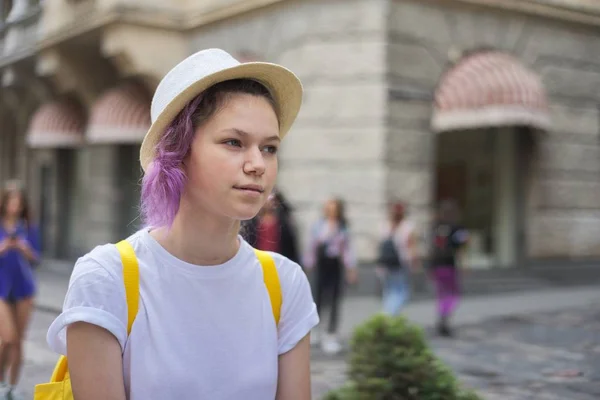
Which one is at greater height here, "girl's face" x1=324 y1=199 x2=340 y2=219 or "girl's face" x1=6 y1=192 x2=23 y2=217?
"girl's face" x1=6 y1=192 x2=23 y2=217

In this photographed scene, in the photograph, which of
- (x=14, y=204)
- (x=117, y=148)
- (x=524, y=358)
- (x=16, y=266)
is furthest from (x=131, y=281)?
(x=117, y=148)

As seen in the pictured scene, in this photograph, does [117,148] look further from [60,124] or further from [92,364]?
[92,364]

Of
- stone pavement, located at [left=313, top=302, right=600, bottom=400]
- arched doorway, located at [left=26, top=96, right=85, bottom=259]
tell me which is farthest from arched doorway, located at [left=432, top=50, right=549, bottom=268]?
arched doorway, located at [left=26, top=96, right=85, bottom=259]

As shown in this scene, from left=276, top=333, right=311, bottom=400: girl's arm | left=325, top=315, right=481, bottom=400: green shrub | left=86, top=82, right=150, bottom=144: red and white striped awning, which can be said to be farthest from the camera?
left=86, top=82, right=150, bottom=144: red and white striped awning

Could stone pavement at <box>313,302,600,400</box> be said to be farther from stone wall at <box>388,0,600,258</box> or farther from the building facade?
stone wall at <box>388,0,600,258</box>

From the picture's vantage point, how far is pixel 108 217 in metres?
16.4

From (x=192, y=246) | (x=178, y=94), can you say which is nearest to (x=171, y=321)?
(x=192, y=246)

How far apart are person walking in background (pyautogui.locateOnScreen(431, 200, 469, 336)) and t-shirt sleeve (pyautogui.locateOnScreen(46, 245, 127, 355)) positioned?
285 inches

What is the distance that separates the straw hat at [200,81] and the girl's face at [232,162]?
0.20 feet

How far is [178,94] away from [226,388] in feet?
2.06

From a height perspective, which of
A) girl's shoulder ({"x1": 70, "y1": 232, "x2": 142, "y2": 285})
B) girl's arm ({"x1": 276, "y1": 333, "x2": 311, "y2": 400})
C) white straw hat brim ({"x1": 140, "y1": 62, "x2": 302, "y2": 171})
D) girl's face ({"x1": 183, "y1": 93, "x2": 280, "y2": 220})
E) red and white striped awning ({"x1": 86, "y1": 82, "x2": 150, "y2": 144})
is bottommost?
girl's arm ({"x1": 276, "y1": 333, "x2": 311, "y2": 400})

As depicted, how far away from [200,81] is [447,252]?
24.0ft

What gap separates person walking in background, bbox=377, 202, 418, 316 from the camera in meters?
8.37

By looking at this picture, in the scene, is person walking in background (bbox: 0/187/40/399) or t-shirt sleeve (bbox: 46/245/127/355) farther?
person walking in background (bbox: 0/187/40/399)
